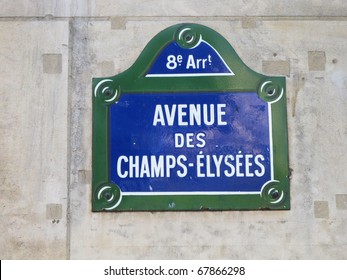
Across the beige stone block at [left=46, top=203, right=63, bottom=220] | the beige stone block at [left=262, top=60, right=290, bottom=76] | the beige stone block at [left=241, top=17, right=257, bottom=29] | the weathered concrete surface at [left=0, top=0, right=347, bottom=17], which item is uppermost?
the weathered concrete surface at [left=0, top=0, right=347, bottom=17]

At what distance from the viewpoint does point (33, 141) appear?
16.2ft

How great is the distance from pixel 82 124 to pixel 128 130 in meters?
0.37

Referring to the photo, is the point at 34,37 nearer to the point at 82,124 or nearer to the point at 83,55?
the point at 83,55

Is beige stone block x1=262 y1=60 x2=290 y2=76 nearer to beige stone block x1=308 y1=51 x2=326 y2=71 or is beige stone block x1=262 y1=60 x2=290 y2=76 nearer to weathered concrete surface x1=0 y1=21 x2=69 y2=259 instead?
beige stone block x1=308 y1=51 x2=326 y2=71

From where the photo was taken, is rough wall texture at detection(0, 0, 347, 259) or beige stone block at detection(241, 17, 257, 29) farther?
beige stone block at detection(241, 17, 257, 29)

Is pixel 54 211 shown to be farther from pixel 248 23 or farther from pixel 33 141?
pixel 248 23

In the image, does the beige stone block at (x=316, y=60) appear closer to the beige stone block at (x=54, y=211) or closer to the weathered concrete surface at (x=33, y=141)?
the weathered concrete surface at (x=33, y=141)

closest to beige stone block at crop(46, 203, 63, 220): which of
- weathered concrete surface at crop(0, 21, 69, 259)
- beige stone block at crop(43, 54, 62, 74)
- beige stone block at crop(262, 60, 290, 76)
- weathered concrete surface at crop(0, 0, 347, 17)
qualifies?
weathered concrete surface at crop(0, 21, 69, 259)

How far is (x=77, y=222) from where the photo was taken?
15.9 ft

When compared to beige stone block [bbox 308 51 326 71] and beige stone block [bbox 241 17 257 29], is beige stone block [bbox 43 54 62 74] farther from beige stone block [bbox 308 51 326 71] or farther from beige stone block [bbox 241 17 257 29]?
beige stone block [bbox 308 51 326 71]

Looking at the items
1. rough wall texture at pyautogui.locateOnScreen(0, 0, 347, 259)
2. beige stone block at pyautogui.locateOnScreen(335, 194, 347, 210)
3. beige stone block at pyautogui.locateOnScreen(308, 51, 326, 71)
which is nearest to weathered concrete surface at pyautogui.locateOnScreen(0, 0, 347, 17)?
rough wall texture at pyautogui.locateOnScreen(0, 0, 347, 259)

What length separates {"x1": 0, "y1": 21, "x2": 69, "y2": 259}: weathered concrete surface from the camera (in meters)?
4.82

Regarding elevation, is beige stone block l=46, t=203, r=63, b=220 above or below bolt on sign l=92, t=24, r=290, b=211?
below

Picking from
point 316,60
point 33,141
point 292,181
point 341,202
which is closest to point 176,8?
point 316,60
